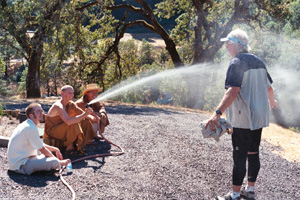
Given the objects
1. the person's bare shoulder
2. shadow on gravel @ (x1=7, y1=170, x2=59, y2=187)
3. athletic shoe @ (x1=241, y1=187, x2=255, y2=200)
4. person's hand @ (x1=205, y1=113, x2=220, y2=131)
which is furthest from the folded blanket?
the person's bare shoulder

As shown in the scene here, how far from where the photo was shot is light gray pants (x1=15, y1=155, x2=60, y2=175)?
181 inches

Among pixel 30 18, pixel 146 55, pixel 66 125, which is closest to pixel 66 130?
pixel 66 125

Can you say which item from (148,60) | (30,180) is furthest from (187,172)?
(148,60)

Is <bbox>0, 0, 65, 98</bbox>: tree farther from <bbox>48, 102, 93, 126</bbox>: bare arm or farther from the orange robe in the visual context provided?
<bbox>48, 102, 93, 126</bbox>: bare arm

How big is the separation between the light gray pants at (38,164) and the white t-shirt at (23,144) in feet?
0.18

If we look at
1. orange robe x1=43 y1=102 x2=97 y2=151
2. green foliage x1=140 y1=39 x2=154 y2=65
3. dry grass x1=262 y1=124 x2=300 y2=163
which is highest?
green foliage x1=140 y1=39 x2=154 y2=65

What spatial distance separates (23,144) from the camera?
15.0 ft

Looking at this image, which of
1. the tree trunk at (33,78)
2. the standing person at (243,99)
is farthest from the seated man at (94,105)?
the tree trunk at (33,78)

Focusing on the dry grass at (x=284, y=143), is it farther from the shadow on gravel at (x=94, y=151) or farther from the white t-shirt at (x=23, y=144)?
the white t-shirt at (x=23, y=144)

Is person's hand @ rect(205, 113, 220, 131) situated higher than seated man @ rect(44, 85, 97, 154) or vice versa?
person's hand @ rect(205, 113, 220, 131)

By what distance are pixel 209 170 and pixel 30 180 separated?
8.67ft

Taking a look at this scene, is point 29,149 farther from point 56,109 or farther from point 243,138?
point 243,138

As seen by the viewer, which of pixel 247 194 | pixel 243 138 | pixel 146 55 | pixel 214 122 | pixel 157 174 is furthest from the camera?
pixel 146 55

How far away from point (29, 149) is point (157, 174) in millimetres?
1839
